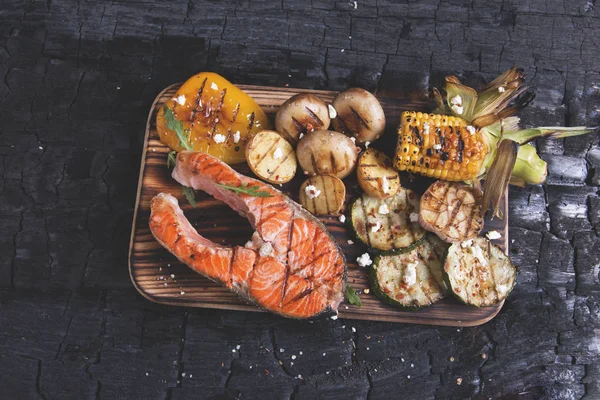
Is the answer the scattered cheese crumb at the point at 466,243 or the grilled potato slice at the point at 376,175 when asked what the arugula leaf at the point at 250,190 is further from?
the scattered cheese crumb at the point at 466,243

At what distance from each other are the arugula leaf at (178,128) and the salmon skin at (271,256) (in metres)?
0.19

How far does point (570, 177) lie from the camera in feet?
13.2

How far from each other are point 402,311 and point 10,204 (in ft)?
10.2

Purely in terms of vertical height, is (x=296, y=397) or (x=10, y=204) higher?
(x=10, y=204)

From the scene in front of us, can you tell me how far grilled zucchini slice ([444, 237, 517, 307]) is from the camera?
11.4 feet

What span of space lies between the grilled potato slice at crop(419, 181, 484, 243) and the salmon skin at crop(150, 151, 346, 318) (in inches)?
26.6

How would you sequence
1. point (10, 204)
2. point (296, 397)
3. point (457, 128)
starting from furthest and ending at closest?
1. point (10, 204)
2. point (296, 397)
3. point (457, 128)

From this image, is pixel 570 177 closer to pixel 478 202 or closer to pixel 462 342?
pixel 478 202

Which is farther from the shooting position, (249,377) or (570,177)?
(570,177)

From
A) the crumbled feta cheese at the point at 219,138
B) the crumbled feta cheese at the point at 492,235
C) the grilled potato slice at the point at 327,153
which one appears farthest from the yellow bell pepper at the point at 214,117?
the crumbled feta cheese at the point at 492,235

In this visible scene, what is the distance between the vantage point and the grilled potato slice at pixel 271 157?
351cm

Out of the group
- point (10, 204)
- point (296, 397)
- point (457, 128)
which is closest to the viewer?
point (457, 128)

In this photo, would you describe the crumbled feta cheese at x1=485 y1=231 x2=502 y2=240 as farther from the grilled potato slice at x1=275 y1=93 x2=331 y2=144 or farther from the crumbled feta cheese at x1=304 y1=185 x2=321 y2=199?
the grilled potato slice at x1=275 y1=93 x2=331 y2=144

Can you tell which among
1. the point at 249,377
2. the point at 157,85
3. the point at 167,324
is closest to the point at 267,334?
the point at 249,377
